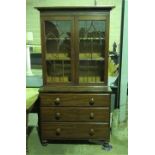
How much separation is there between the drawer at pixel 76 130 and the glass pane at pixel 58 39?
14.7 inches

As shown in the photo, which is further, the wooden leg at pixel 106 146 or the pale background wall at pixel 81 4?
the wooden leg at pixel 106 146

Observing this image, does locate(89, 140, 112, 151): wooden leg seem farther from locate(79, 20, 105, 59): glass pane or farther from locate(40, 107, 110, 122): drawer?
locate(79, 20, 105, 59): glass pane

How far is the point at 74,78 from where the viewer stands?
49.8 inches

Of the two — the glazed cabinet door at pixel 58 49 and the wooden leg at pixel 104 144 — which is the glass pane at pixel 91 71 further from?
the wooden leg at pixel 104 144

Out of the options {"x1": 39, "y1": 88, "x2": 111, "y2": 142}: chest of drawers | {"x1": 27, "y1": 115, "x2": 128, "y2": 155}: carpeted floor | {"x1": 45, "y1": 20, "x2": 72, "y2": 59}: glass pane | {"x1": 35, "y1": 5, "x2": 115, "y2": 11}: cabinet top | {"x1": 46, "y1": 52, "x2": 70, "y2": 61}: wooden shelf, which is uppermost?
{"x1": 35, "y1": 5, "x2": 115, "y2": 11}: cabinet top

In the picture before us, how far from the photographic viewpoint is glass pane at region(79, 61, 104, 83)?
1263 millimetres

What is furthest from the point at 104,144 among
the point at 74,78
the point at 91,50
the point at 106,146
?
the point at 91,50

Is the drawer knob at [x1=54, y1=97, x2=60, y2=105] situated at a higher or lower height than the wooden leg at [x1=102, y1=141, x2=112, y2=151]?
higher

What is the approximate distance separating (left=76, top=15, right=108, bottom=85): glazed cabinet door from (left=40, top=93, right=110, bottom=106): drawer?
0.28 feet

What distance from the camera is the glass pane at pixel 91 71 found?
1263 millimetres

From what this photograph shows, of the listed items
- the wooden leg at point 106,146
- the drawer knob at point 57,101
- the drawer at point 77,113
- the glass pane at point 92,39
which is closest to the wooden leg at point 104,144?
the wooden leg at point 106,146

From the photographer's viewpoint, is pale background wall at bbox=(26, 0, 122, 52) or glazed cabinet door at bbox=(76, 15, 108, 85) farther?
glazed cabinet door at bbox=(76, 15, 108, 85)

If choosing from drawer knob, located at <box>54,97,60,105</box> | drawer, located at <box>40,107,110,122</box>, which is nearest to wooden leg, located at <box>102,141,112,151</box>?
drawer, located at <box>40,107,110,122</box>
